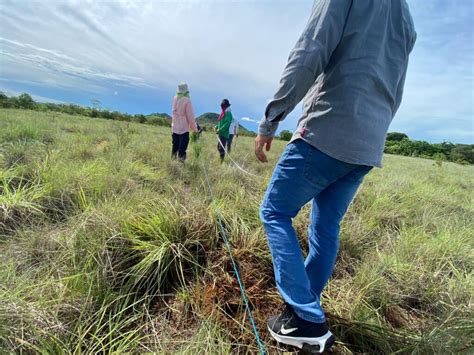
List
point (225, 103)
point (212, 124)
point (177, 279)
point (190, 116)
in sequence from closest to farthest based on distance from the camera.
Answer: point (177, 279) < point (190, 116) < point (225, 103) < point (212, 124)

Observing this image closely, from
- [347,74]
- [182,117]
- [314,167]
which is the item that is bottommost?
[314,167]

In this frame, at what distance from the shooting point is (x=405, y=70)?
1172mm

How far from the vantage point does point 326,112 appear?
1000 mm

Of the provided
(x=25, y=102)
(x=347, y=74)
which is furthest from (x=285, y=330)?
(x=25, y=102)

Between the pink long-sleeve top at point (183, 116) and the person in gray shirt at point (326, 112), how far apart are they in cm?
383

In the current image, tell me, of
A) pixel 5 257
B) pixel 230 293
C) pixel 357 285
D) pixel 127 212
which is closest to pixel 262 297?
pixel 230 293

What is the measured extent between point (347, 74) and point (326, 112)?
0.60ft

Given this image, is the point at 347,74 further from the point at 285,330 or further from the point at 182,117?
the point at 182,117

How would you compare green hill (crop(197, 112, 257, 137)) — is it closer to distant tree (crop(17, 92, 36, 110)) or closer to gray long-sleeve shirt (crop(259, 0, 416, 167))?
gray long-sleeve shirt (crop(259, 0, 416, 167))

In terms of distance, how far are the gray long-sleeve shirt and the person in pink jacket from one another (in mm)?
3846

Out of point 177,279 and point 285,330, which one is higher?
point 285,330

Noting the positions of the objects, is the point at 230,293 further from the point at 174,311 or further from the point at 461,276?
the point at 461,276

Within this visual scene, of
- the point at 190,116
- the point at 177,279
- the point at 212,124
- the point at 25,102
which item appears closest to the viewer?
the point at 177,279

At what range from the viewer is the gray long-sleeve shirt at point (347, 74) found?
92cm
